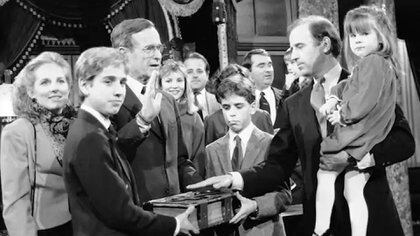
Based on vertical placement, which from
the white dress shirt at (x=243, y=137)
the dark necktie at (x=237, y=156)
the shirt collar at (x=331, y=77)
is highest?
the shirt collar at (x=331, y=77)

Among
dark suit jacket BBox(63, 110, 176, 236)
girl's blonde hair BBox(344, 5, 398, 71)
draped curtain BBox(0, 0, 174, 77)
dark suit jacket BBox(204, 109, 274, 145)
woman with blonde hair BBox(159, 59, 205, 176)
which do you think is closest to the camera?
dark suit jacket BBox(63, 110, 176, 236)

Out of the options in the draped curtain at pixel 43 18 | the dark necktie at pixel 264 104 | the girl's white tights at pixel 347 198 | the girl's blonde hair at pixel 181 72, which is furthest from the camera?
the draped curtain at pixel 43 18

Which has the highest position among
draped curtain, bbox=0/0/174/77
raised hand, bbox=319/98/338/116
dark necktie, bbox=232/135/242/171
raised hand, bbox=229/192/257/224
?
draped curtain, bbox=0/0/174/77

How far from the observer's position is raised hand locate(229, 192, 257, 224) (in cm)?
271

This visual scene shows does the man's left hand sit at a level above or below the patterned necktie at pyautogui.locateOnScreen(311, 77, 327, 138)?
below

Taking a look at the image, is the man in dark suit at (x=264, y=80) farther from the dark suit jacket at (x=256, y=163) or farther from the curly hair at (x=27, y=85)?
the curly hair at (x=27, y=85)

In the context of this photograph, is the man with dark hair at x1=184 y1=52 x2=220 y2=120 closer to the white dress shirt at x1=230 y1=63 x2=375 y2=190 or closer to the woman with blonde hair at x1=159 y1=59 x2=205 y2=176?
the woman with blonde hair at x1=159 y1=59 x2=205 y2=176

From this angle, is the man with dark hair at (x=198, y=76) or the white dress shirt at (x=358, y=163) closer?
the white dress shirt at (x=358, y=163)

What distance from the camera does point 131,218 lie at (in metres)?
2.21

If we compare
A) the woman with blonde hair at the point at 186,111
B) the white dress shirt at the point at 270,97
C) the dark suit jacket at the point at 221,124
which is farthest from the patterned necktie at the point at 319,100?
the white dress shirt at the point at 270,97

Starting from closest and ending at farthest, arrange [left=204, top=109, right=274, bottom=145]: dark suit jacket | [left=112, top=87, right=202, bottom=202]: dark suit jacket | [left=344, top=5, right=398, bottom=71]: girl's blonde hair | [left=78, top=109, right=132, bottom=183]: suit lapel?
[left=78, top=109, right=132, bottom=183]: suit lapel → [left=344, top=5, right=398, bottom=71]: girl's blonde hair → [left=112, top=87, right=202, bottom=202]: dark suit jacket → [left=204, top=109, right=274, bottom=145]: dark suit jacket

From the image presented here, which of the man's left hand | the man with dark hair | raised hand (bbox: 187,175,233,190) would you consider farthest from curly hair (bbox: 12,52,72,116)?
the man with dark hair

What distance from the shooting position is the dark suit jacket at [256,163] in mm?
3029

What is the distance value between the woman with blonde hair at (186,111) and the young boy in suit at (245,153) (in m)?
0.28
